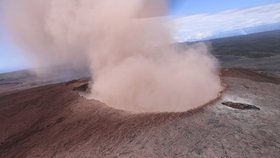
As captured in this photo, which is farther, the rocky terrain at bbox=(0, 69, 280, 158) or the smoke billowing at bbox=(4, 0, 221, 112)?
the smoke billowing at bbox=(4, 0, 221, 112)

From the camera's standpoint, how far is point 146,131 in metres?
8.09

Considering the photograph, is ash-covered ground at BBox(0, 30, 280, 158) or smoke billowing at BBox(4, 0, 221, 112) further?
smoke billowing at BBox(4, 0, 221, 112)

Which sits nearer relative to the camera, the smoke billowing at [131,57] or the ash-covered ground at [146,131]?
the ash-covered ground at [146,131]

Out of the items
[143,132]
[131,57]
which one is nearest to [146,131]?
[143,132]

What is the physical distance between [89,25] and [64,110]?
4.34 metres

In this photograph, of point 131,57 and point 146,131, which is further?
point 131,57

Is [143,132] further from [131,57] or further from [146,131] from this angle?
[131,57]

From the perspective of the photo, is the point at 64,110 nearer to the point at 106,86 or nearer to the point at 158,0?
the point at 106,86

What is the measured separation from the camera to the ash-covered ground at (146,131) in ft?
23.7

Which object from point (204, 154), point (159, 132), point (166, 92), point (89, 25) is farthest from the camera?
point (89, 25)

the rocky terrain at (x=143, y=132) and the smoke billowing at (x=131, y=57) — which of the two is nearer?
the rocky terrain at (x=143, y=132)

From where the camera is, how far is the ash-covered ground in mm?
7211

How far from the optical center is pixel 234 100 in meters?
10.7

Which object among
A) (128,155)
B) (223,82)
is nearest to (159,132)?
(128,155)
